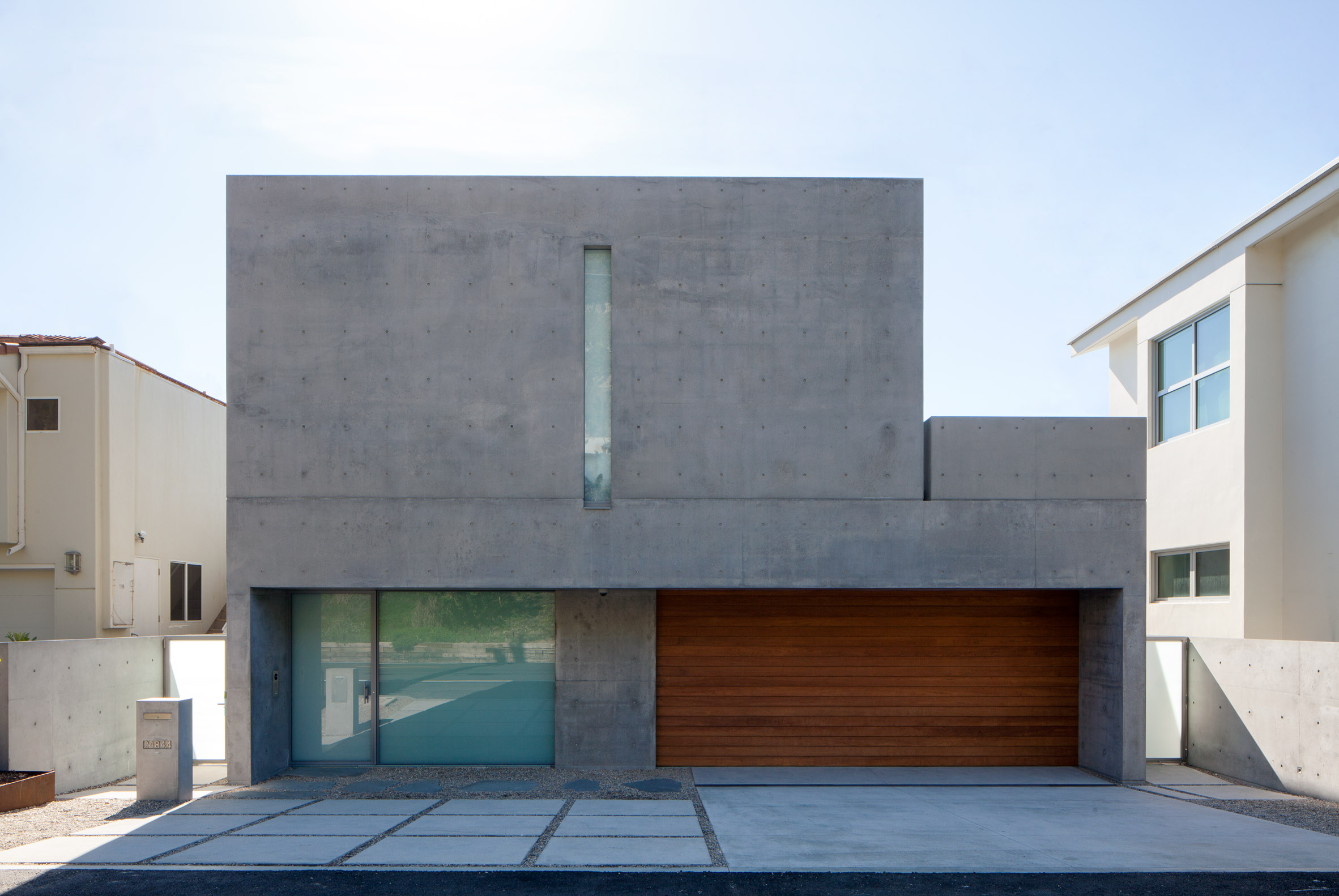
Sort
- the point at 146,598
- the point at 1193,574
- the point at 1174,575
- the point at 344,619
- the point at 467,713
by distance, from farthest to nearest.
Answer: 1. the point at 1174,575
2. the point at 146,598
3. the point at 1193,574
4. the point at 344,619
5. the point at 467,713

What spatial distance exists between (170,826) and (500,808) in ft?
10.3

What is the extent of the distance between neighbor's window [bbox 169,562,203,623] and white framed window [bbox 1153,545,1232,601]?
17.8m

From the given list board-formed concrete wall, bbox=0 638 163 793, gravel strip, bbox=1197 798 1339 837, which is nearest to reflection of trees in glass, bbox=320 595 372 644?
board-formed concrete wall, bbox=0 638 163 793

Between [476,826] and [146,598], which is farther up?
[146,598]

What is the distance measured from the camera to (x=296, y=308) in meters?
10.8

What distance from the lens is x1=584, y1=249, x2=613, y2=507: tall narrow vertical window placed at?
10789mm

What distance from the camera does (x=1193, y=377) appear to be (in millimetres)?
14953

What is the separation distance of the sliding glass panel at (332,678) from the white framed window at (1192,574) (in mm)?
12724

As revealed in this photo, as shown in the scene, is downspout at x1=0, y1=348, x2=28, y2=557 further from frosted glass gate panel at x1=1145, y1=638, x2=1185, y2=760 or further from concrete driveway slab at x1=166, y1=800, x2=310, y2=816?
frosted glass gate panel at x1=1145, y1=638, x2=1185, y2=760

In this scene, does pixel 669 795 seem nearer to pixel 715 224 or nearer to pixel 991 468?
pixel 991 468

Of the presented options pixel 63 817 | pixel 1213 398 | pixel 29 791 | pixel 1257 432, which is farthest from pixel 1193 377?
pixel 29 791

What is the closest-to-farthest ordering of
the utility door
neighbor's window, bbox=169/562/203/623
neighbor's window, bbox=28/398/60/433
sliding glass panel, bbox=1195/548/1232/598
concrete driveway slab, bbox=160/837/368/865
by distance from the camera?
concrete driveway slab, bbox=160/837/368/865, neighbor's window, bbox=28/398/60/433, sliding glass panel, bbox=1195/548/1232/598, the utility door, neighbor's window, bbox=169/562/203/623

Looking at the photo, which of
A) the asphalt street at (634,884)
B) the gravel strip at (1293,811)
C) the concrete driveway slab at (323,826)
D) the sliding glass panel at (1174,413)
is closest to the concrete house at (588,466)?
the gravel strip at (1293,811)

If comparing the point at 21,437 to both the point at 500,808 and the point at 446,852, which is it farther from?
the point at 446,852
